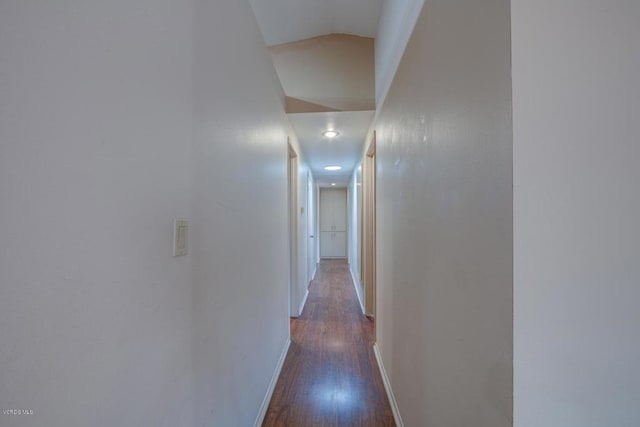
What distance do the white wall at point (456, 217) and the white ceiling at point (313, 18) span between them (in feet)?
3.52

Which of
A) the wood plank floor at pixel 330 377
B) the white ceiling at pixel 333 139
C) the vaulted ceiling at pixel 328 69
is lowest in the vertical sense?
the wood plank floor at pixel 330 377

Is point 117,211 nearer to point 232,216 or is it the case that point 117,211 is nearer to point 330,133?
point 232,216

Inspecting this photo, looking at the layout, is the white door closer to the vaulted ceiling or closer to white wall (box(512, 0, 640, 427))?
the vaulted ceiling

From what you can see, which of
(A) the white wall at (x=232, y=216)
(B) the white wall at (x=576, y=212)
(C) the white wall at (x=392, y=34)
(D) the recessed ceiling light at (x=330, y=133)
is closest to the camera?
(B) the white wall at (x=576, y=212)

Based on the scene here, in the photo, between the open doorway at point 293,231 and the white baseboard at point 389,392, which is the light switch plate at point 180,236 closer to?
the white baseboard at point 389,392

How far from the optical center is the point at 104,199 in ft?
1.83

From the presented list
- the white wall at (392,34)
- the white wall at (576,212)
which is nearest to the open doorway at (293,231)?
the white wall at (392,34)

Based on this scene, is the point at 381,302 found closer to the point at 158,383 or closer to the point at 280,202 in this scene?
the point at 280,202

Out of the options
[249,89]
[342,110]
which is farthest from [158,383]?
[342,110]

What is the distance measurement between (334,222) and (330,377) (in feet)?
20.7

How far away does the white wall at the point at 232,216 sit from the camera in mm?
958

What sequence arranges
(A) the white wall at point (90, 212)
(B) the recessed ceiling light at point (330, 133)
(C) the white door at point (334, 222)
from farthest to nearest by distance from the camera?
(C) the white door at point (334, 222), (B) the recessed ceiling light at point (330, 133), (A) the white wall at point (90, 212)

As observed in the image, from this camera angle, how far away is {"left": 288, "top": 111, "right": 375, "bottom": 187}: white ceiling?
270cm

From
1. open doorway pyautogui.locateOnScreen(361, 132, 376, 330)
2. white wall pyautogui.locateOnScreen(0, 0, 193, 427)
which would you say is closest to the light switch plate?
white wall pyautogui.locateOnScreen(0, 0, 193, 427)
